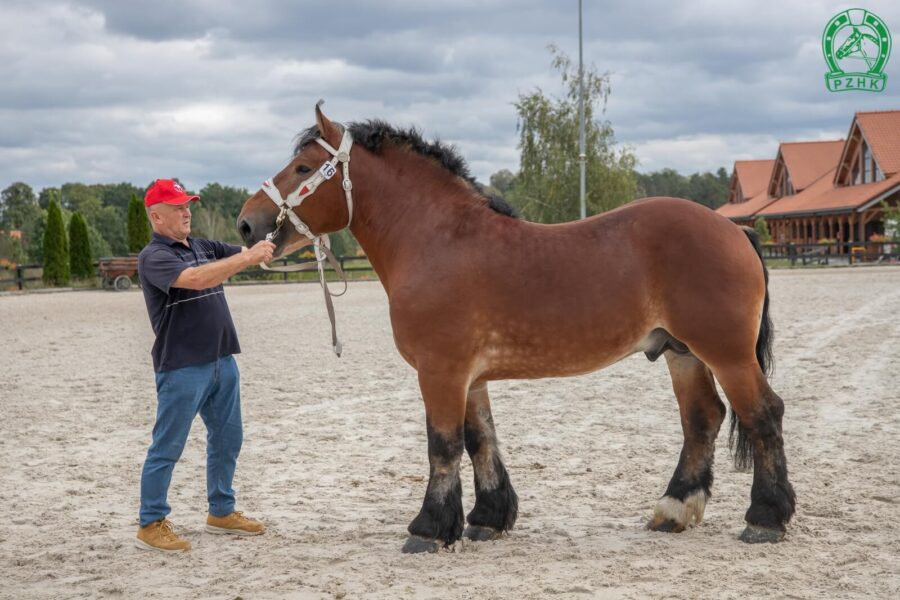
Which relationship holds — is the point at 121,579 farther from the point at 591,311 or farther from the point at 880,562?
the point at 880,562

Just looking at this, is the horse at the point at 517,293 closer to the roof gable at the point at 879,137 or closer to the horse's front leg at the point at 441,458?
the horse's front leg at the point at 441,458

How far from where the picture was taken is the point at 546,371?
14.2 feet

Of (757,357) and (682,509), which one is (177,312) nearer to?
(682,509)

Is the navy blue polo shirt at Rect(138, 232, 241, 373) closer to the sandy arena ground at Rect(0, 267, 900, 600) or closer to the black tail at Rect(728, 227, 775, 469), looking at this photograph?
the sandy arena ground at Rect(0, 267, 900, 600)

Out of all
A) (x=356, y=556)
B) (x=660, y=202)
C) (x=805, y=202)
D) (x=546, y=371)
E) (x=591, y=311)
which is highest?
(x=805, y=202)

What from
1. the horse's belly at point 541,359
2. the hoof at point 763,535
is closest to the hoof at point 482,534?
the horse's belly at point 541,359

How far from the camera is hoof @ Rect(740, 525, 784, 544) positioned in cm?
417

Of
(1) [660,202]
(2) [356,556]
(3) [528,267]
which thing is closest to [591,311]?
(3) [528,267]

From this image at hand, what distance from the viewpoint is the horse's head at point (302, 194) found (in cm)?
438

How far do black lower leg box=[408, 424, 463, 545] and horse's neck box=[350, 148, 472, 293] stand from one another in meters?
0.93

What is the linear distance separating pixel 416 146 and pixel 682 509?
237 centimetres

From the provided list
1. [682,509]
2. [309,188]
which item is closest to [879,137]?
[682,509]

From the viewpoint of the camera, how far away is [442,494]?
13.9ft

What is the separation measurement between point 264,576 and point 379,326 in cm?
1163
